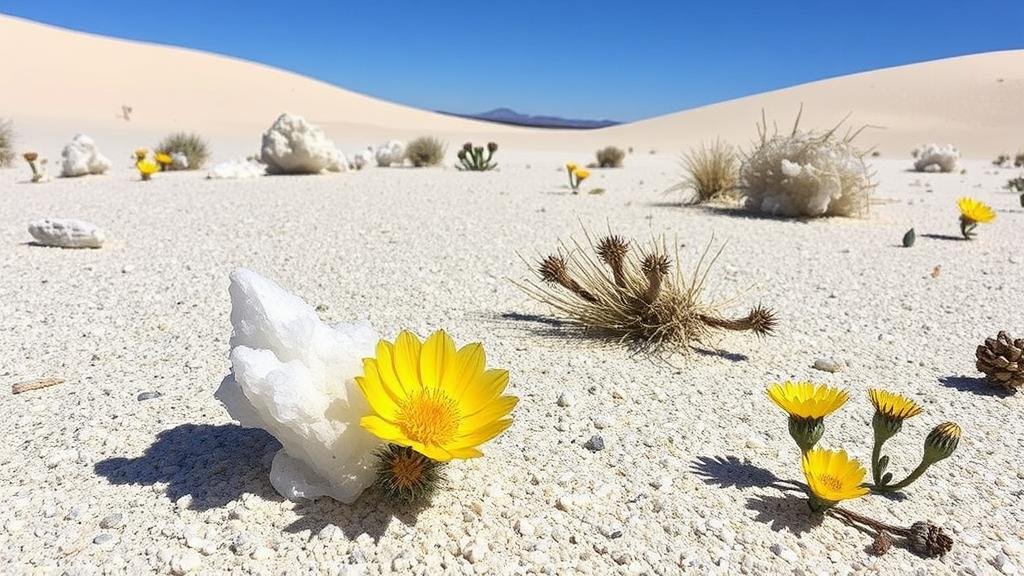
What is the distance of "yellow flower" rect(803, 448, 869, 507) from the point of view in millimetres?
1592

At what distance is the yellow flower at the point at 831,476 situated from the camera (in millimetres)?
1592

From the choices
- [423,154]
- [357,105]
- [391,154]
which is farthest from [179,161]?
[357,105]

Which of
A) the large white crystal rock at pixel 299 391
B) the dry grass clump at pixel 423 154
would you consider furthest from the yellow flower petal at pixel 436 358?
the dry grass clump at pixel 423 154

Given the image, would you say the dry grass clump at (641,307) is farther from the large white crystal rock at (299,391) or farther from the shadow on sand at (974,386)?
the large white crystal rock at (299,391)

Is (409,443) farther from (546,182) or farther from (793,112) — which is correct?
(793,112)

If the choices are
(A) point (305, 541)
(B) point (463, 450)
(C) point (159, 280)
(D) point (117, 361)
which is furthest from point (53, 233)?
(B) point (463, 450)

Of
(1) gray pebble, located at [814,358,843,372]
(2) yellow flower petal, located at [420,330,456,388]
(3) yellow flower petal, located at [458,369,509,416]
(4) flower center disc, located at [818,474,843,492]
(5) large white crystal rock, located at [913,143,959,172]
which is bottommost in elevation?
(1) gray pebble, located at [814,358,843,372]

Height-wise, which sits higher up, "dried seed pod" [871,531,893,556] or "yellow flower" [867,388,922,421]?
"yellow flower" [867,388,922,421]

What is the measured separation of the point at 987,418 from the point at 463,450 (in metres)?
2.03

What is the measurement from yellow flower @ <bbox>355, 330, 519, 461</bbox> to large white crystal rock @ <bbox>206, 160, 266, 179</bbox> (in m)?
7.81

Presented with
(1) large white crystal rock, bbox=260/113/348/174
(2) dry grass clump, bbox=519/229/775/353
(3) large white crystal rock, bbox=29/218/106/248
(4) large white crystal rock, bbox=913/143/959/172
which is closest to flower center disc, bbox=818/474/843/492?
(2) dry grass clump, bbox=519/229/775/353

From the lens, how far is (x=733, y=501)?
5.75 feet

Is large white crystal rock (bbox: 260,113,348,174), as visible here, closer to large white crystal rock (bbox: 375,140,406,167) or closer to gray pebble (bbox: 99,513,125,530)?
large white crystal rock (bbox: 375,140,406,167)

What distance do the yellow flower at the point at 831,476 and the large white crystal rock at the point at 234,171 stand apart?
8318mm
